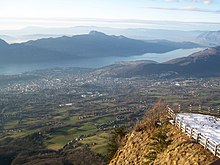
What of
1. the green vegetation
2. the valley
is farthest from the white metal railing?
the valley

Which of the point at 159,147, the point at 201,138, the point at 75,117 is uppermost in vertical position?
the point at 201,138

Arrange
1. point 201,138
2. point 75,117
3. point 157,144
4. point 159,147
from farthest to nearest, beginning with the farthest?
1. point 75,117
2. point 157,144
3. point 159,147
4. point 201,138

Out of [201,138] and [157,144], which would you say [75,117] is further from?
[201,138]

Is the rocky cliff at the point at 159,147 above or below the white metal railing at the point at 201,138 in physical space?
below

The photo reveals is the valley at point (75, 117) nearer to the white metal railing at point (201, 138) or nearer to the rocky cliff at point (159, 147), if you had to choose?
the rocky cliff at point (159, 147)

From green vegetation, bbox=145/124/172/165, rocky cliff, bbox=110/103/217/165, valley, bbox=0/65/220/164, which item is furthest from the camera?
valley, bbox=0/65/220/164

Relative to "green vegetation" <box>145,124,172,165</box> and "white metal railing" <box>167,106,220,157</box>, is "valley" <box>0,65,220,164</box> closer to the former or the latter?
"white metal railing" <box>167,106,220,157</box>

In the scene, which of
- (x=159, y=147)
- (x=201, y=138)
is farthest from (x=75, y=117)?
(x=201, y=138)

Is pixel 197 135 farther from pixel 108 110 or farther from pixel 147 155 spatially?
pixel 108 110

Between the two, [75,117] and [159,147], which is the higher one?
[159,147]

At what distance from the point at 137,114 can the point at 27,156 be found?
63942 millimetres

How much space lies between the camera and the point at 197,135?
24312 millimetres

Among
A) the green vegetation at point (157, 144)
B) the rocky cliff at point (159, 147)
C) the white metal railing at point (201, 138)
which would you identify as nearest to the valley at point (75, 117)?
the rocky cliff at point (159, 147)

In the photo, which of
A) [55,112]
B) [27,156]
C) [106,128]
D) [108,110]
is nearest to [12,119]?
[55,112]
